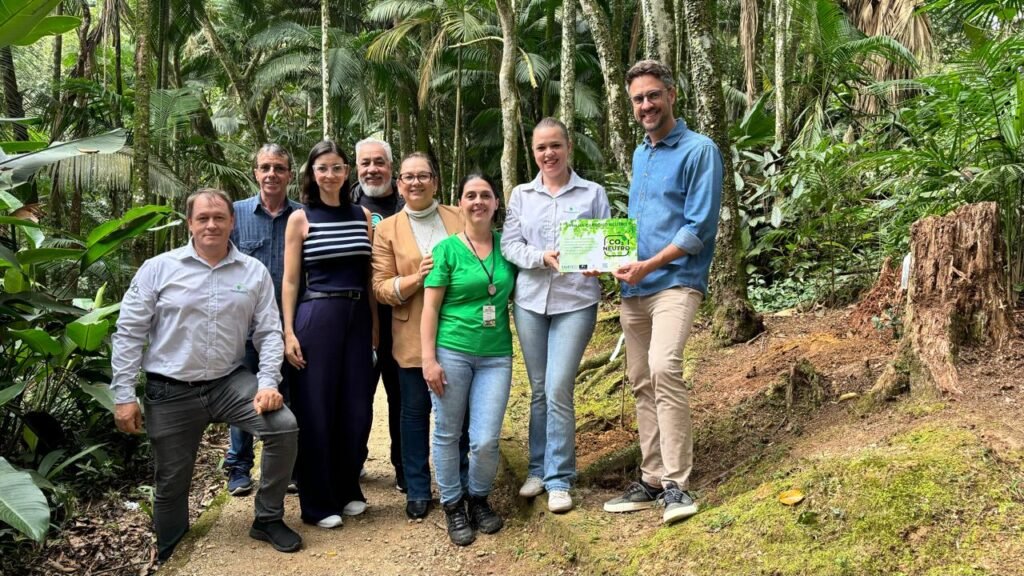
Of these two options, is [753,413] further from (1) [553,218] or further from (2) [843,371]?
(1) [553,218]

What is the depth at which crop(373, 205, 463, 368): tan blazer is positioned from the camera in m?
4.12

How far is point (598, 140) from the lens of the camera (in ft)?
71.7

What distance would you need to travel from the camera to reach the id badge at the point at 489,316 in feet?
12.7

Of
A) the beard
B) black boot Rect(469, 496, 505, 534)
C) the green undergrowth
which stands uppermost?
the beard

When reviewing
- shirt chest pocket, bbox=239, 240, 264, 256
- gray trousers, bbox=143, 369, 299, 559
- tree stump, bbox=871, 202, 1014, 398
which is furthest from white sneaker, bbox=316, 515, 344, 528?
Result: tree stump, bbox=871, 202, 1014, 398

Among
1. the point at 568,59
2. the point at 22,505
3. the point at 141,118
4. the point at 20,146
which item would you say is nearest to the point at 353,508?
the point at 22,505

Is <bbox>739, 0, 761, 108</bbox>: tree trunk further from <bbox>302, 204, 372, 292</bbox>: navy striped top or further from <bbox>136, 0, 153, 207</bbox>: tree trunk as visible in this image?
<bbox>302, 204, 372, 292</bbox>: navy striped top

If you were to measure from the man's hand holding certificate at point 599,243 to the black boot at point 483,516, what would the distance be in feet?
4.60

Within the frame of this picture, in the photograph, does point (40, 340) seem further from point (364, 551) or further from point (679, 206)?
point (679, 206)

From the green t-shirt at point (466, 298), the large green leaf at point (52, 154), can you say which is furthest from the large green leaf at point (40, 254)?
the green t-shirt at point (466, 298)

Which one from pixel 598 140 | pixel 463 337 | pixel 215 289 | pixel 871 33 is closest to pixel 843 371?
pixel 463 337

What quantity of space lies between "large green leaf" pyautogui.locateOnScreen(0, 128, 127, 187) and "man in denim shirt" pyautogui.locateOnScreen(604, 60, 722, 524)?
140 inches

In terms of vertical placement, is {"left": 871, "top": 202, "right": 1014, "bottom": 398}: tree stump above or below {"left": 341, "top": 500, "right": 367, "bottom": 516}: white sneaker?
above

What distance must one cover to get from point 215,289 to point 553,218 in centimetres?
176
